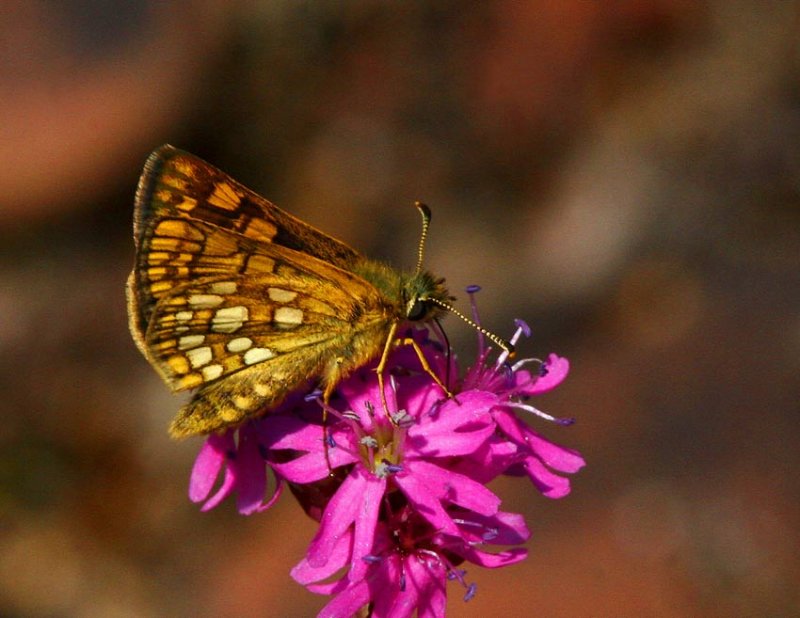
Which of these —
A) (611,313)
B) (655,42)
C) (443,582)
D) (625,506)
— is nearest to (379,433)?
(443,582)

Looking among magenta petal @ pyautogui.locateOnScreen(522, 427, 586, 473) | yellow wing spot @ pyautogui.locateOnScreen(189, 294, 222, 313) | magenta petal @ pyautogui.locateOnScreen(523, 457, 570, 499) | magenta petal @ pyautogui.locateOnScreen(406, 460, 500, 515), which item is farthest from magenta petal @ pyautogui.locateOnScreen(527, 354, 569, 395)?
yellow wing spot @ pyautogui.locateOnScreen(189, 294, 222, 313)

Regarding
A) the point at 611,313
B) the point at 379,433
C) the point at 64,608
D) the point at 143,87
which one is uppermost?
the point at 143,87

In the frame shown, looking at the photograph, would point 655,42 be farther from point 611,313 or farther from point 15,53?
point 15,53

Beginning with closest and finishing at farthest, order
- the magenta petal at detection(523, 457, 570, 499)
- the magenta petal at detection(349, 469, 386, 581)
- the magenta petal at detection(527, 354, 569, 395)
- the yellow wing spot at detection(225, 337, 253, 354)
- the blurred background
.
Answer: the magenta petal at detection(349, 469, 386, 581) < the yellow wing spot at detection(225, 337, 253, 354) < the magenta petal at detection(523, 457, 570, 499) < the magenta petal at detection(527, 354, 569, 395) < the blurred background

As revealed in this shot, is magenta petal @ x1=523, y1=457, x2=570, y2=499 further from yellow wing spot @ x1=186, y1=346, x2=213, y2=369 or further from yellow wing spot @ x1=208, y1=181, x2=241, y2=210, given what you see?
yellow wing spot @ x1=208, y1=181, x2=241, y2=210

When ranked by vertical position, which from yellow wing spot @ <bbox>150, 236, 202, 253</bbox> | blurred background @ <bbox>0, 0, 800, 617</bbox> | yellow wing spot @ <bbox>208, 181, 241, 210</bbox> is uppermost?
yellow wing spot @ <bbox>208, 181, 241, 210</bbox>

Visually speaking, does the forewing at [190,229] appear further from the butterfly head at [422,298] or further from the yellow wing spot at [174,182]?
the butterfly head at [422,298]
